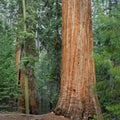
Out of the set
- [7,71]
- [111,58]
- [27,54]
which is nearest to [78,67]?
[111,58]

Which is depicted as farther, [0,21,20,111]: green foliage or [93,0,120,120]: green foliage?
[0,21,20,111]: green foliage

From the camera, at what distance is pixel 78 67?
24.2 feet

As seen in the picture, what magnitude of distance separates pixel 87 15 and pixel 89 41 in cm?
63

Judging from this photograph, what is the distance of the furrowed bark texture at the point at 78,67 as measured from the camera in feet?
24.1

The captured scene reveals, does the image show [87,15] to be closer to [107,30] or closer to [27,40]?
[107,30]

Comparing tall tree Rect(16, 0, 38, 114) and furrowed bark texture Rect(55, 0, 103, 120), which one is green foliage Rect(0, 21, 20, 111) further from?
furrowed bark texture Rect(55, 0, 103, 120)

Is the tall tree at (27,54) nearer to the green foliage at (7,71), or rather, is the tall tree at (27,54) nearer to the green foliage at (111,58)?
the green foliage at (7,71)

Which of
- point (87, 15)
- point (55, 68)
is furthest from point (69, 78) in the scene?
point (55, 68)

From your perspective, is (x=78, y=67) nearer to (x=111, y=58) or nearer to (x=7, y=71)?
(x=111, y=58)

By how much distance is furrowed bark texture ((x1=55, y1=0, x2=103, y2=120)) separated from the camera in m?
7.35

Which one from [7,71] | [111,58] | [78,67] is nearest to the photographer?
[111,58]

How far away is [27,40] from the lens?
38.6 feet

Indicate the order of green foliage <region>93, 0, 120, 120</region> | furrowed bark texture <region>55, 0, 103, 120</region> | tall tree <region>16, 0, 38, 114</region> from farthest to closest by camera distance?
tall tree <region>16, 0, 38, 114</region>
furrowed bark texture <region>55, 0, 103, 120</region>
green foliage <region>93, 0, 120, 120</region>

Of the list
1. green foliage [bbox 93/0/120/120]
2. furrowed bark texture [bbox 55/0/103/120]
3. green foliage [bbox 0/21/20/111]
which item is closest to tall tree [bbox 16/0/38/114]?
green foliage [bbox 0/21/20/111]
